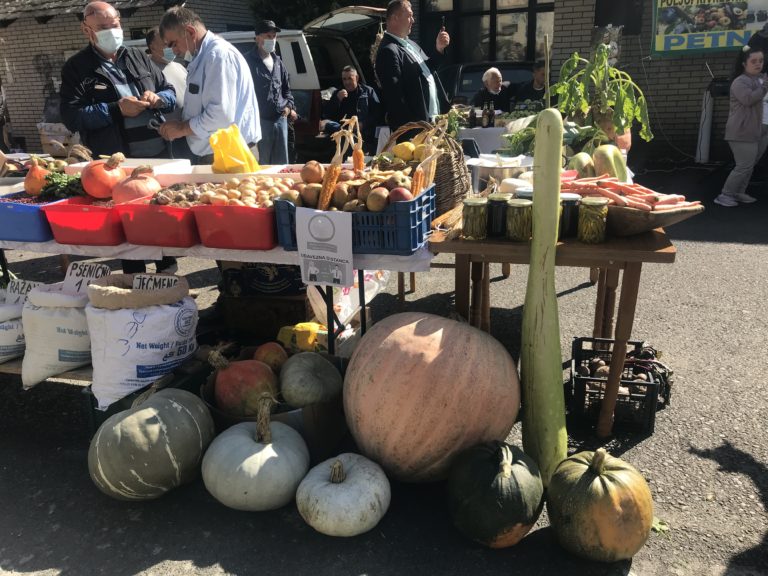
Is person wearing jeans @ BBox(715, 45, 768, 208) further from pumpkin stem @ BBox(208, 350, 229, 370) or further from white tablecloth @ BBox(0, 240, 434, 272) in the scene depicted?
pumpkin stem @ BBox(208, 350, 229, 370)

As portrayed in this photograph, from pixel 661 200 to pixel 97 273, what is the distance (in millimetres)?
3071

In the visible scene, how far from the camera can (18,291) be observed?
3822 millimetres

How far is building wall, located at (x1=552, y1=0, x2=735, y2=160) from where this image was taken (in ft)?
34.0

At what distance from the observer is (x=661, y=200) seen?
3.00 meters

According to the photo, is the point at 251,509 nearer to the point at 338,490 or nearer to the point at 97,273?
the point at 338,490

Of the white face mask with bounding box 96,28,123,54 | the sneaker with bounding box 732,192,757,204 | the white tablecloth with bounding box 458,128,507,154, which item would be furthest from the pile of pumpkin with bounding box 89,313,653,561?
the sneaker with bounding box 732,192,757,204

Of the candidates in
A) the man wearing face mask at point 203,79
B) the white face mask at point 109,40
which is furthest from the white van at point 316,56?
the white face mask at point 109,40

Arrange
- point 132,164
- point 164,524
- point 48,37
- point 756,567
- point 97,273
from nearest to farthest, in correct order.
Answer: point 756,567 < point 164,524 < point 97,273 < point 132,164 < point 48,37

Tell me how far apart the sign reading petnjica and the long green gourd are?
29.5 feet

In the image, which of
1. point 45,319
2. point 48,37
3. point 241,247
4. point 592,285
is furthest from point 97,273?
point 48,37

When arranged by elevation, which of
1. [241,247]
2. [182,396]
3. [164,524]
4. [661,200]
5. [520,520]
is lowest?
[164,524]

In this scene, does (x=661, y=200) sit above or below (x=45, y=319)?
above

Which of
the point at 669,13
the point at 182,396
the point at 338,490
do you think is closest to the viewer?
the point at 338,490

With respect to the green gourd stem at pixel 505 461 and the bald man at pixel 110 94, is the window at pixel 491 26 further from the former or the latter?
the green gourd stem at pixel 505 461
